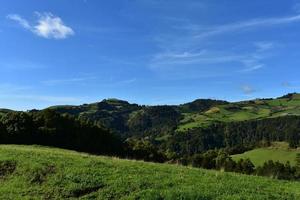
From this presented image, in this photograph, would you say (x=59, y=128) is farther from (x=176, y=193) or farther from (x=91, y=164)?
(x=176, y=193)

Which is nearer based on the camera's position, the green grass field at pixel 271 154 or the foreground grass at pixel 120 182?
the foreground grass at pixel 120 182

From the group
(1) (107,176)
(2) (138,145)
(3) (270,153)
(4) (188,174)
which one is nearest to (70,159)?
(1) (107,176)

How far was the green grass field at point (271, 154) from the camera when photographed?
6747 inches

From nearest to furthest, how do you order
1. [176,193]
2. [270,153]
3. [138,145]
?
[176,193]
[138,145]
[270,153]

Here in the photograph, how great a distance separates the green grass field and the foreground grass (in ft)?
476

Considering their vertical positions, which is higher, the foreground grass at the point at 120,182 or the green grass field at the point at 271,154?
the green grass field at the point at 271,154

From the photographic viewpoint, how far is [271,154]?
18238 cm

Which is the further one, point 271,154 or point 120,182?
point 271,154

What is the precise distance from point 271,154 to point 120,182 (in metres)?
166

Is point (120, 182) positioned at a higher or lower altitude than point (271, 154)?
lower

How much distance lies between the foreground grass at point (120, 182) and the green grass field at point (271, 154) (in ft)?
476

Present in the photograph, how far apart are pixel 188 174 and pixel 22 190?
9.59 metres

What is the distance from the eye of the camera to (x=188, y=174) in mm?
27250

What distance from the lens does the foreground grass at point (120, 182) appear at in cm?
2291
